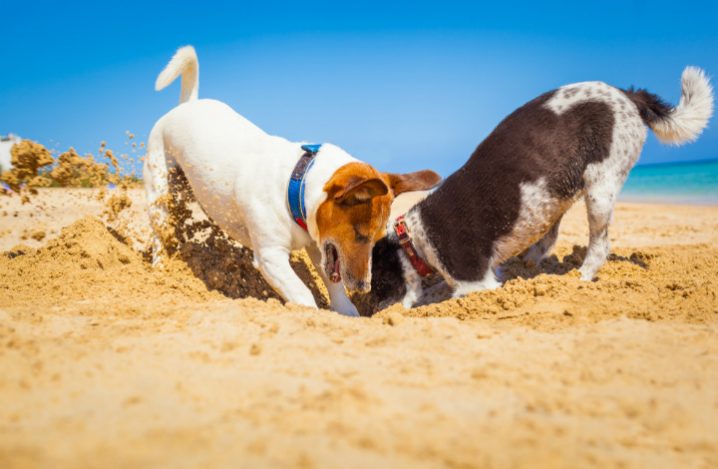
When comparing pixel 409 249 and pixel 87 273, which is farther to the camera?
pixel 409 249

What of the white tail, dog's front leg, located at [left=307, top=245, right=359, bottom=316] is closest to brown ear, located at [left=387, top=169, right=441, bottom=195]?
dog's front leg, located at [left=307, top=245, right=359, bottom=316]

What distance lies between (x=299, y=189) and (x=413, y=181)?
845 mm

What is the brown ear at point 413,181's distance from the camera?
156 inches

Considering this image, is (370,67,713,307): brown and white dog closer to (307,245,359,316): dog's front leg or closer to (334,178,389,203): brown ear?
(307,245,359,316): dog's front leg

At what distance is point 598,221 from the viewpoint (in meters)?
4.66

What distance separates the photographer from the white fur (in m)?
3.99

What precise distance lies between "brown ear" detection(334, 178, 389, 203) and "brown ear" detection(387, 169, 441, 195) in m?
0.41

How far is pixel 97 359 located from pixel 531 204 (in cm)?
344

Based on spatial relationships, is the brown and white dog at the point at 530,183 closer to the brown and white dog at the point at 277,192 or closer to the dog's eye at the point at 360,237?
the brown and white dog at the point at 277,192

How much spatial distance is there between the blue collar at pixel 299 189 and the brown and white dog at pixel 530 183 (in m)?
1.10

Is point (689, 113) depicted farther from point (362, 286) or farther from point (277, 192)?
point (277, 192)

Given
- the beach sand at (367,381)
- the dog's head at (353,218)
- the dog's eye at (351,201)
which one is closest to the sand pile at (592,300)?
the beach sand at (367,381)

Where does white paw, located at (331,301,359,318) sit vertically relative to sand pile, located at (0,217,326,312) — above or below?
below

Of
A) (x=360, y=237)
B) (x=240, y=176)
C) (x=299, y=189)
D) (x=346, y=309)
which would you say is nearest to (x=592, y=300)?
(x=360, y=237)
